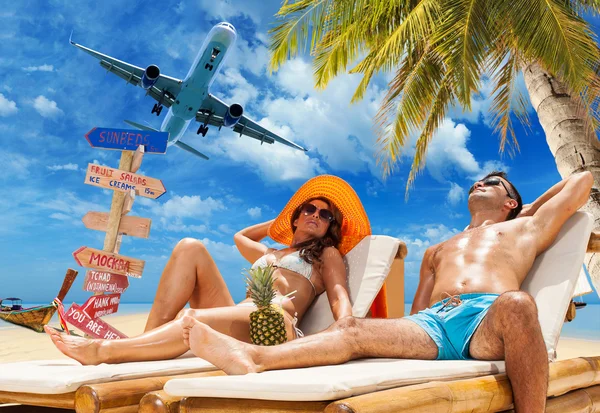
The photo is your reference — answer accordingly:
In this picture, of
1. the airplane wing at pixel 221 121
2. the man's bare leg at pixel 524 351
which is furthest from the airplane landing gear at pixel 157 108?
the man's bare leg at pixel 524 351

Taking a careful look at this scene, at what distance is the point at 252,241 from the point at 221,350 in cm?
211

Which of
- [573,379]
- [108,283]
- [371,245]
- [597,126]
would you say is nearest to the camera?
[573,379]

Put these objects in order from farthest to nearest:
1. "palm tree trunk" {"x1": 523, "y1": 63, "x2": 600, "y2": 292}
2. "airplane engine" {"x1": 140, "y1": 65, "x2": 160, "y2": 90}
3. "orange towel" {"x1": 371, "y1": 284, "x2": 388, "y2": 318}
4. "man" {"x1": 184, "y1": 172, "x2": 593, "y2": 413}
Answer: "airplane engine" {"x1": 140, "y1": 65, "x2": 160, "y2": 90}
"palm tree trunk" {"x1": 523, "y1": 63, "x2": 600, "y2": 292}
"orange towel" {"x1": 371, "y1": 284, "x2": 388, "y2": 318}
"man" {"x1": 184, "y1": 172, "x2": 593, "y2": 413}

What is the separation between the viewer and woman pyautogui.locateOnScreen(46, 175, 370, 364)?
8.12 ft

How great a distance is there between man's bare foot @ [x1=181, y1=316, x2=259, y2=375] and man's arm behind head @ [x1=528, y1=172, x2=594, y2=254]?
1.85 meters

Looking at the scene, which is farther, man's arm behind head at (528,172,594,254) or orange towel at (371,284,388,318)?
orange towel at (371,284,388,318)

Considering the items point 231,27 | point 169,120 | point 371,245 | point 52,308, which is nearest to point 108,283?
point 52,308

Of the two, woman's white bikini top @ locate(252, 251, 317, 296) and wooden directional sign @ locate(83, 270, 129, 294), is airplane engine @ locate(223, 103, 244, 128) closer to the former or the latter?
wooden directional sign @ locate(83, 270, 129, 294)

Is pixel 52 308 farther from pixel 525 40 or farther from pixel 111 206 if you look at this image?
pixel 525 40

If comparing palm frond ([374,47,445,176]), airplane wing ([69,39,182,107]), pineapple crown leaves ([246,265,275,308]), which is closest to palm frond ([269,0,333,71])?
palm frond ([374,47,445,176])

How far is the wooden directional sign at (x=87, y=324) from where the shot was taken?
5719mm

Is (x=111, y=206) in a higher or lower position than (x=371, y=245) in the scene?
higher

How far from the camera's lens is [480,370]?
2.08 m

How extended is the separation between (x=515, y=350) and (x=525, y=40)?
592 cm
